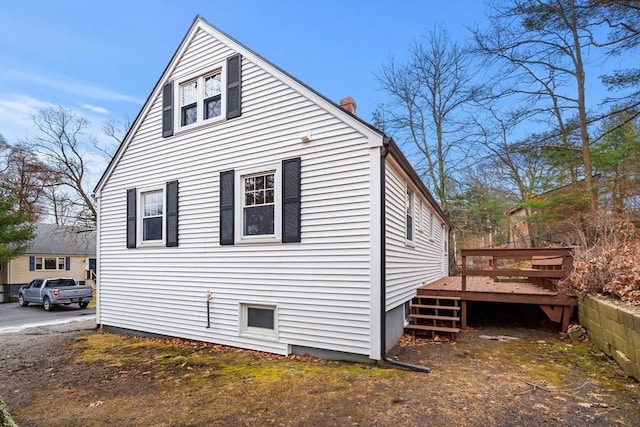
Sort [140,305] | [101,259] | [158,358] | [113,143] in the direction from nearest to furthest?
[158,358], [140,305], [101,259], [113,143]

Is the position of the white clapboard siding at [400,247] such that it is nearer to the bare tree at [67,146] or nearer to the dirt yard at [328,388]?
the dirt yard at [328,388]

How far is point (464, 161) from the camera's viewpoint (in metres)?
20.2

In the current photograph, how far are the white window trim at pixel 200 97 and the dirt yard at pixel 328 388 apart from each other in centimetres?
493

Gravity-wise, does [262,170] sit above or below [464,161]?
below

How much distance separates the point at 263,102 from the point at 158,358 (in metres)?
5.39

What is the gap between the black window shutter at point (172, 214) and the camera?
25.8 feet

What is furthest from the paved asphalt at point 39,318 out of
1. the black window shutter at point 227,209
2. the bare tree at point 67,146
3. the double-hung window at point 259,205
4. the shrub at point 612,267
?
the shrub at point 612,267

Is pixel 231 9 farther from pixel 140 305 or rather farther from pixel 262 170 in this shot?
pixel 140 305

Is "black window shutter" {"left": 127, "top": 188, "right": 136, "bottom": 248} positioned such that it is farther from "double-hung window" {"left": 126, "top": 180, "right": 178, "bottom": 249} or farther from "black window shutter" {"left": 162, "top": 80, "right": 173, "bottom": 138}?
"black window shutter" {"left": 162, "top": 80, "right": 173, "bottom": 138}

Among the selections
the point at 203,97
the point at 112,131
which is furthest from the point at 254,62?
the point at 112,131

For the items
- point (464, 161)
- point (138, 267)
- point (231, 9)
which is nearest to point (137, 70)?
point (231, 9)

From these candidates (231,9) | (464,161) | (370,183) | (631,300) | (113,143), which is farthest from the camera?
(113,143)

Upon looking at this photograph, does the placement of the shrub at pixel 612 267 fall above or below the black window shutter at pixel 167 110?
below

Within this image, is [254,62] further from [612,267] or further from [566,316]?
[566,316]
